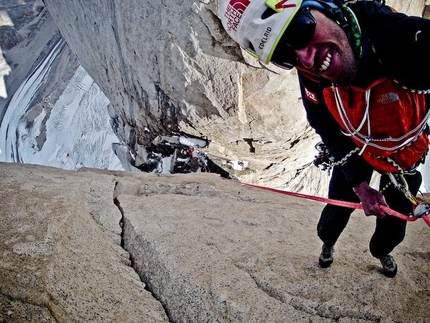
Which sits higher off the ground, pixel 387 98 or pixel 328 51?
pixel 328 51


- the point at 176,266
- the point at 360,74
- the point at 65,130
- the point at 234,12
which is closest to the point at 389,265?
the point at 360,74

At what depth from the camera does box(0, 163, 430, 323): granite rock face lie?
1.62 metres

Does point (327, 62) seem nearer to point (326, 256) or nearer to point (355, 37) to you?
point (355, 37)

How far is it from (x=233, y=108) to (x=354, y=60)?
4.14 meters

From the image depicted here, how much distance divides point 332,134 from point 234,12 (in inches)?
35.8

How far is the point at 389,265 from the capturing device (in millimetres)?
1989

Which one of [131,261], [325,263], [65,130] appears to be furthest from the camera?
[65,130]

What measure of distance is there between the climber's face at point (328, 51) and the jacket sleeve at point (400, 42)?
0.15 m

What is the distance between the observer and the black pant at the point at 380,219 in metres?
1.75

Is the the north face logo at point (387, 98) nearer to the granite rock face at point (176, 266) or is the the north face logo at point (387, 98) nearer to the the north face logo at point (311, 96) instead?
the the north face logo at point (311, 96)

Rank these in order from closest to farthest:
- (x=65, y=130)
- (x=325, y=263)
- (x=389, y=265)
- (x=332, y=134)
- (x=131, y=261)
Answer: (x=332, y=134)
(x=389, y=265)
(x=325, y=263)
(x=131, y=261)
(x=65, y=130)

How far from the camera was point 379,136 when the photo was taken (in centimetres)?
162

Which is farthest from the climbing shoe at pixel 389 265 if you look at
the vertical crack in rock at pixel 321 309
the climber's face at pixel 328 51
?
A: the climber's face at pixel 328 51

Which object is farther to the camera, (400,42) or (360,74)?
(360,74)
